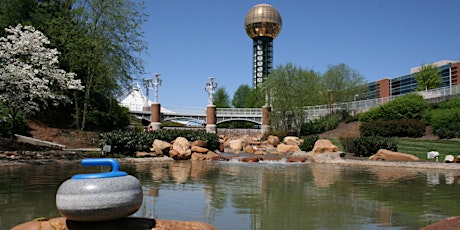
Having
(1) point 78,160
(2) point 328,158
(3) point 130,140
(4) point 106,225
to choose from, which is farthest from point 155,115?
(4) point 106,225

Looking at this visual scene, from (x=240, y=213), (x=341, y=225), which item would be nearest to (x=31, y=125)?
(x=240, y=213)

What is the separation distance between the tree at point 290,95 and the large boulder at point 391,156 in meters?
25.4

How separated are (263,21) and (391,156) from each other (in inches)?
3991

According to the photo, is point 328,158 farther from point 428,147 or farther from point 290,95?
point 290,95

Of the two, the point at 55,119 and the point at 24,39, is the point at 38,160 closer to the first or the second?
the point at 24,39

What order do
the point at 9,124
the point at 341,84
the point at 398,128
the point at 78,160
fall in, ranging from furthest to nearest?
the point at 341,84 → the point at 398,128 → the point at 9,124 → the point at 78,160

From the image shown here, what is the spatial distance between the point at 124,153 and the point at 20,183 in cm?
1183

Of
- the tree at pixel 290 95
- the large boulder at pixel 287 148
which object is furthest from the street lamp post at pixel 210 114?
the large boulder at pixel 287 148

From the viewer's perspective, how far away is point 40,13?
3559 centimetres

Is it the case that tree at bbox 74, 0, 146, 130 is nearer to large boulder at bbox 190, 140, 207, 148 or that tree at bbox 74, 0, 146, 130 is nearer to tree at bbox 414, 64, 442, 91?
large boulder at bbox 190, 140, 207, 148

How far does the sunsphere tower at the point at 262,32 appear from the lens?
390 ft

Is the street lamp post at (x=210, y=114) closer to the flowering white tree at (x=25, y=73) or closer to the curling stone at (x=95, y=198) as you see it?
the flowering white tree at (x=25, y=73)

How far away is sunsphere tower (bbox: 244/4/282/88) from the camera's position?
119 metres

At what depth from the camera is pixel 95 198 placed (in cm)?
546
